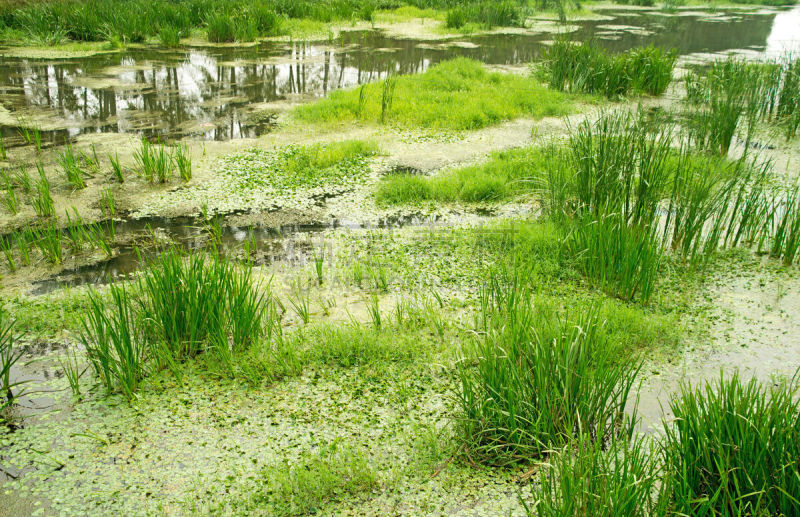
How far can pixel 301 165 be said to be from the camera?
618 centimetres

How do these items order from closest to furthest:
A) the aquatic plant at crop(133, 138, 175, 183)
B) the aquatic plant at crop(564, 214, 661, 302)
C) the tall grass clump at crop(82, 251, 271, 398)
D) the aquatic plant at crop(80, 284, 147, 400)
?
the aquatic plant at crop(80, 284, 147, 400) → the tall grass clump at crop(82, 251, 271, 398) → the aquatic plant at crop(564, 214, 661, 302) → the aquatic plant at crop(133, 138, 175, 183)

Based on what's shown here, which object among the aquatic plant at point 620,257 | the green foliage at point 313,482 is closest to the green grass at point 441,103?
the aquatic plant at point 620,257

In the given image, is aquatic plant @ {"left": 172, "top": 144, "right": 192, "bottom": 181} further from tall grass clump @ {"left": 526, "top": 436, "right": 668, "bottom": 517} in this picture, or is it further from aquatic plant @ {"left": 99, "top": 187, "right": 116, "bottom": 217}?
tall grass clump @ {"left": 526, "top": 436, "right": 668, "bottom": 517}

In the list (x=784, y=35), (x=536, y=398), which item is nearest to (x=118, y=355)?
(x=536, y=398)

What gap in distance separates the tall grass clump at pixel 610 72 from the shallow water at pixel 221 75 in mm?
2743

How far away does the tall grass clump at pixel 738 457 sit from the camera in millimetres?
2057

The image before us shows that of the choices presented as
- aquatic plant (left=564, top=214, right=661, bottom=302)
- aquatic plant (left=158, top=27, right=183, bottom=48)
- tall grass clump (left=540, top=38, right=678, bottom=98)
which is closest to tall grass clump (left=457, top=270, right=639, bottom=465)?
aquatic plant (left=564, top=214, right=661, bottom=302)

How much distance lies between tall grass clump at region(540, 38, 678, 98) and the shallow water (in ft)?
9.00

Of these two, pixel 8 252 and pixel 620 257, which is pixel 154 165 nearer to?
pixel 8 252

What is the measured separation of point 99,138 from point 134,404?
16.0 ft

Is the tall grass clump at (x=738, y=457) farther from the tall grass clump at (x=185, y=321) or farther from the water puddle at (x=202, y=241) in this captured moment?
the water puddle at (x=202, y=241)

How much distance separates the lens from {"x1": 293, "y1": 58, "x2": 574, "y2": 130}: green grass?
24.8ft

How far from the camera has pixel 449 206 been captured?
5.50 metres

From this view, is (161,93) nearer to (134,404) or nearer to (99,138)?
(99,138)
